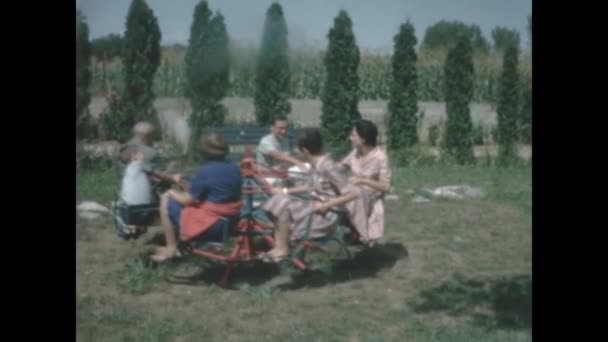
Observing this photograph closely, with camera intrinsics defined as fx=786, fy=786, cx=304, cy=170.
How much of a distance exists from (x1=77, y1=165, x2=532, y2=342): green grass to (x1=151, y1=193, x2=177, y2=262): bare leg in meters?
0.20

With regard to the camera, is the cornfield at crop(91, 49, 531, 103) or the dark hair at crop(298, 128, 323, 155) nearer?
the dark hair at crop(298, 128, 323, 155)

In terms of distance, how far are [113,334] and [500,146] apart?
8.43 metres

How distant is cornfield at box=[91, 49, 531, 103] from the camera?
11.4 meters

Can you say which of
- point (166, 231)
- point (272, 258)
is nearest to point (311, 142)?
point (272, 258)

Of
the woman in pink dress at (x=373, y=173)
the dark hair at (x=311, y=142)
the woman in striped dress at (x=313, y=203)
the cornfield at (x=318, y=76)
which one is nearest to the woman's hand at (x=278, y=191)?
the woman in striped dress at (x=313, y=203)

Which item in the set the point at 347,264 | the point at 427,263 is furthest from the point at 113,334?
the point at 427,263

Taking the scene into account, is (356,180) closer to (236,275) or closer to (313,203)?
(313,203)

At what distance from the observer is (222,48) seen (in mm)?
11086

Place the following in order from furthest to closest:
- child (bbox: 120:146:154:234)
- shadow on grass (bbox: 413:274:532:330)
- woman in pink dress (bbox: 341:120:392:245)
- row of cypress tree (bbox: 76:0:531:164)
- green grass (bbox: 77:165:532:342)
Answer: row of cypress tree (bbox: 76:0:531:164)
woman in pink dress (bbox: 341:120:392:245)
child (bbox: 120:146:154:234)
shadow on grass (bbox: 413:274:532:330)
green grass (bbox: 77:165:532:342)

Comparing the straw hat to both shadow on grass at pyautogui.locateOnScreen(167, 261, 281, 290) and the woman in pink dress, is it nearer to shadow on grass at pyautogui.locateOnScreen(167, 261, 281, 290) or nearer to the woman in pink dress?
shadow on grass at pyautogui.locateOnScreen(167, 261, 281, 290)

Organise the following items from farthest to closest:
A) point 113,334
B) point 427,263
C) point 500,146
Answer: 1. point 500,146
2. point 427,263
3. point 113,334

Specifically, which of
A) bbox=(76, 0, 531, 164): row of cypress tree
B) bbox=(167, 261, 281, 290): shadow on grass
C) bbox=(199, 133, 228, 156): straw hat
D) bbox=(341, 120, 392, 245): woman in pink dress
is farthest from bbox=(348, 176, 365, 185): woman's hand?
bbox=(76, 0, 531, 164): row of cypress tree
